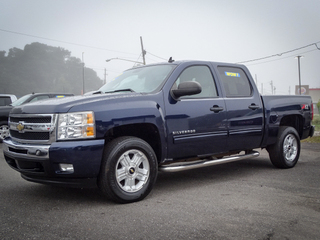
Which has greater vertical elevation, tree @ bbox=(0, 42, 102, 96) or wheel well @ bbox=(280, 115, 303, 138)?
tree @ bbox=(0, 42, 102, 96)

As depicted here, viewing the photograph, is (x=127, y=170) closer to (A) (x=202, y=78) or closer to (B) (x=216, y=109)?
(B) (x=216, y=109)

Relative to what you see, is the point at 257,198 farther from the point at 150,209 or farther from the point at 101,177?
the point at 101,177

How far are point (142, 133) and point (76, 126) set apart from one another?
1038mm

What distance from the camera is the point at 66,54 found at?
115 meters

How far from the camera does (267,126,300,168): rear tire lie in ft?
20.5

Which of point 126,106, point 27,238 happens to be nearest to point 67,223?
point 27,238

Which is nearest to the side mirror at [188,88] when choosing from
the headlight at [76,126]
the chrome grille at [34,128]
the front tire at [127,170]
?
the front tire at [127,170]

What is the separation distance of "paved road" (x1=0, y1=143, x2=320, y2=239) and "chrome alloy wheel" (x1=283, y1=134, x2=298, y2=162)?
0.78 meters

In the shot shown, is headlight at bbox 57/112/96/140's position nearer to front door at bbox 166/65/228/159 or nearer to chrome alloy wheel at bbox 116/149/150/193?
chrome alloy wheel at bbox 116/149/150/193

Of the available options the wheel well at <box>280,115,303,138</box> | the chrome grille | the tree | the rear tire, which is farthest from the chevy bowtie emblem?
the tree

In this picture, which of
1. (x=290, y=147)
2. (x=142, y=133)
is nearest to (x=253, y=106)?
(x=290, y=147)

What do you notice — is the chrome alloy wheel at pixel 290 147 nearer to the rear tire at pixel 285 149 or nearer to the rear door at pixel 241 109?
the rear tire at pixel 285 149

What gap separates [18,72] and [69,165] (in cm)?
9325

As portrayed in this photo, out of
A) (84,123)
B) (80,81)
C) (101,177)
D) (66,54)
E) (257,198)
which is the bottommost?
(257,198)
